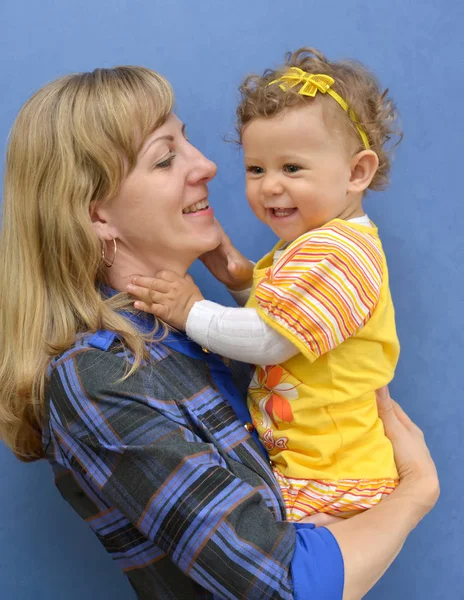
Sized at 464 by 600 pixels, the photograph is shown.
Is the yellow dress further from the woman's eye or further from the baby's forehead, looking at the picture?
the woman's eye

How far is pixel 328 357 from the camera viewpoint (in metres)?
1.46

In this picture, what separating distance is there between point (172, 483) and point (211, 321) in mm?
352

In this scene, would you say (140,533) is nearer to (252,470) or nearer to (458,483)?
(252,470)

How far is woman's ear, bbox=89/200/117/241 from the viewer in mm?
1579

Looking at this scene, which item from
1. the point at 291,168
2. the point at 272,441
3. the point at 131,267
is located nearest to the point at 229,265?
the point at 131,267

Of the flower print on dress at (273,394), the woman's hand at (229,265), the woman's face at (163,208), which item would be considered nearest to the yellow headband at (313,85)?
the woman's face at (163,208)

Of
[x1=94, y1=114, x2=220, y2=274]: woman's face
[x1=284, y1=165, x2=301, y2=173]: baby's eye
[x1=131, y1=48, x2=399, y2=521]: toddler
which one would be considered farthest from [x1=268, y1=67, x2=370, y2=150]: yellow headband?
[x1=94, y1=114, x2=220, y2=274]: woman's face

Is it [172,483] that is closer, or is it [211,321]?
[172,483]

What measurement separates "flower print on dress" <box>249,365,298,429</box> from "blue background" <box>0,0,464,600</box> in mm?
563

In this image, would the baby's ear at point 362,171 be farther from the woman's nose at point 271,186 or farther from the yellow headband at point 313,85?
the woman's nose at point 271,186

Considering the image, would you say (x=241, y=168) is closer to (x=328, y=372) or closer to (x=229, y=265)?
(x=229, y=265)

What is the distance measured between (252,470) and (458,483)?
0.89 metres

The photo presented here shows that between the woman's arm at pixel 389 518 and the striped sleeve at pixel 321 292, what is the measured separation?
0.36 metres

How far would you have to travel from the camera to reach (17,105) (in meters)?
1.93
